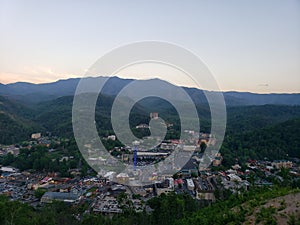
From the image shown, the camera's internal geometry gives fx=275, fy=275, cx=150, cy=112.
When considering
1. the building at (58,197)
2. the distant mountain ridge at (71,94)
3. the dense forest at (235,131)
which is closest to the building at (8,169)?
the building at (58,197)

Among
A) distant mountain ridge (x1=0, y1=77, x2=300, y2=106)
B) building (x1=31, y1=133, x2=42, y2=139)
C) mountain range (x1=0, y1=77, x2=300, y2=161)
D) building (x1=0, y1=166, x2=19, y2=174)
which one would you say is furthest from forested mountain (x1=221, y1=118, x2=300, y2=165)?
distant mountain ridge (x1=0, y1=77, x2=300, y2=106)

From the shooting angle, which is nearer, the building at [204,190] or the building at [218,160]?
the building at [204,190]

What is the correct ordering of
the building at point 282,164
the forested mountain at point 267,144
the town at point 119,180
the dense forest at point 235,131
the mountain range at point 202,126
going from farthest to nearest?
the mountain range at point 202,126
the dense forest at point 235,131
the forested mountain at point 267,144
the building at point 282,164
the town at point 119,180

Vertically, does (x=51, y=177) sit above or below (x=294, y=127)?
below

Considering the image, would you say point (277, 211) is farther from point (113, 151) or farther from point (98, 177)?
point (113, 151)

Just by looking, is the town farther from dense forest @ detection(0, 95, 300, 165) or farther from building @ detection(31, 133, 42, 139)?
building @ detection(31, 133, 42, 139)

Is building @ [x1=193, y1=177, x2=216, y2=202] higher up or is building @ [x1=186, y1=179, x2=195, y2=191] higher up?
building @ [x1=193, y1=177, x2=216, y2=202]

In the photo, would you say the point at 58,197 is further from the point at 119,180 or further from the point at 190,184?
the point at 190,184

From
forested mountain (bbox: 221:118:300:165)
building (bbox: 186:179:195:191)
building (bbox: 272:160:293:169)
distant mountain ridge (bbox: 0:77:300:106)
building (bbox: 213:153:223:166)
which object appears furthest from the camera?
distant mountain ridge (bbox: 0:77:300:106)

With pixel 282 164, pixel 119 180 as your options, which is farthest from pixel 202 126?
pixel 119 180

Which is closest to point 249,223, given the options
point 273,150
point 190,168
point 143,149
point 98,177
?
point 98,177

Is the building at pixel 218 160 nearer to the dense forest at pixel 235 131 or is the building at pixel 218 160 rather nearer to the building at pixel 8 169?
the dense forest at pixel 235 131
